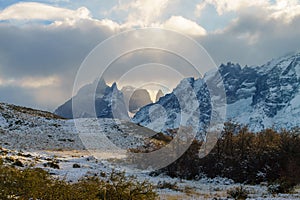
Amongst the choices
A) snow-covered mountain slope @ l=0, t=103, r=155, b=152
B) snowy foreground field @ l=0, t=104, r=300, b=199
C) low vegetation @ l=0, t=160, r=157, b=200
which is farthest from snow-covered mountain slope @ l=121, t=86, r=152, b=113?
low vegetation @ l=0, t=160, r=157, b=200

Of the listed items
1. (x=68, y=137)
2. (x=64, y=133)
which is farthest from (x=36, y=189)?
(x=64, y=133)

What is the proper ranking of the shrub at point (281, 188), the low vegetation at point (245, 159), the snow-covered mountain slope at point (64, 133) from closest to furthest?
the shrub at point (281, 188) < the low vegetation at point (245, 159) < the snow-covered mountain slope at point (64, 133)

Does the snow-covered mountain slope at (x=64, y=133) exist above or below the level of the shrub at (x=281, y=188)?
above

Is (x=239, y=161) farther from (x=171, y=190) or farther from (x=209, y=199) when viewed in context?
(x=209, y=199)

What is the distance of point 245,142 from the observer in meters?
44.2

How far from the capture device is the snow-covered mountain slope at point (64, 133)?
5788 centimetres

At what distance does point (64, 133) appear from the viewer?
66.6 meters

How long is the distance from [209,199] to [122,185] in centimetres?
889

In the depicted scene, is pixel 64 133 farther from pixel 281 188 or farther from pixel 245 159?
pixel 281 188

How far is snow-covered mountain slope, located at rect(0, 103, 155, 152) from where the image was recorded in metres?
57.9

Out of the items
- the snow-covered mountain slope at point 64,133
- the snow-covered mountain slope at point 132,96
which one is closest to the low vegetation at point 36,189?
the snow-covered mountain slope at point 132,96

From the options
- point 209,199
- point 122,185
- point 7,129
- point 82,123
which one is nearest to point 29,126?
point 7,129

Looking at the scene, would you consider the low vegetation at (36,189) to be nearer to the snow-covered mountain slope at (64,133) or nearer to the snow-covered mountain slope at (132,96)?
the snow-covered mountain slope at (132,96)

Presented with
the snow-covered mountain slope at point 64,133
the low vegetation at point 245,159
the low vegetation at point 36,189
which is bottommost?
the low vegetation at point 36,189
